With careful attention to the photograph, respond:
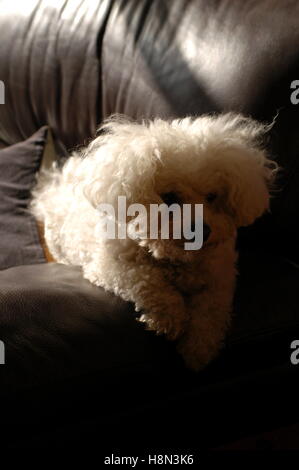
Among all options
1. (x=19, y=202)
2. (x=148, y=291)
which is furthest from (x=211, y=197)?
(x=19, y=202)

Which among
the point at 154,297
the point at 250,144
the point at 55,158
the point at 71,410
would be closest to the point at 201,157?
the point at 250,144

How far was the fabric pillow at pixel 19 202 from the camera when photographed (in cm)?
126

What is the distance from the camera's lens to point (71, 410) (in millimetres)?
Result: 758

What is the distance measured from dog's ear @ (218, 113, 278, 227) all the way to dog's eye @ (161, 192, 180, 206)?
110mm

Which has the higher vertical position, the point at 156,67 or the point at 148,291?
the point at 156,67

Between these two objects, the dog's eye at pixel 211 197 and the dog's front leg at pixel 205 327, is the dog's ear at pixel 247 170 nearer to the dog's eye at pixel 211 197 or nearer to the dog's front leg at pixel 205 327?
the dog's eye at pixel 211 197

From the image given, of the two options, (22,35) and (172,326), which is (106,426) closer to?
(172,326)

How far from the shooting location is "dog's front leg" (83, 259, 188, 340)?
86cm

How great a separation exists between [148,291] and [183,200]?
0.19m

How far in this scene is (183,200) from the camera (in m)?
0.92

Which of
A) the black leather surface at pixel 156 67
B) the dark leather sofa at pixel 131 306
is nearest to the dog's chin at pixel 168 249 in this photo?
the dark leather sofa at pixel 131 306

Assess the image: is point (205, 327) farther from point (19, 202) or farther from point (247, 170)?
point (19, 202)

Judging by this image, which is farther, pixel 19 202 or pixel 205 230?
pixel 19 202
